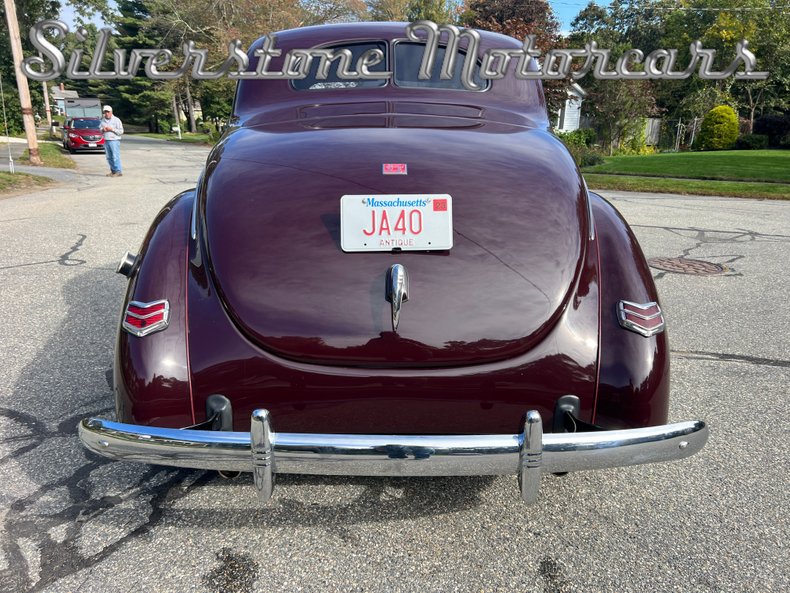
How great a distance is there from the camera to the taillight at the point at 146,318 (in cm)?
193

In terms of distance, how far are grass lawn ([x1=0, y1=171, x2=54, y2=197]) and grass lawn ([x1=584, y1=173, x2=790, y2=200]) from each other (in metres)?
11.7

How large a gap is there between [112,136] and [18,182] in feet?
8.40

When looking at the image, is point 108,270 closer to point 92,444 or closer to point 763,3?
point 92,444

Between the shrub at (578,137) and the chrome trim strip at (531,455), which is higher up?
the shrub at (578,137)

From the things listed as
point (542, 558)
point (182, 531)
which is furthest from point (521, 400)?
point (182, 531)

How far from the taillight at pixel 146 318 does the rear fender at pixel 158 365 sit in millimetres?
16

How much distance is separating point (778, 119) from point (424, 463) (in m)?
36.0

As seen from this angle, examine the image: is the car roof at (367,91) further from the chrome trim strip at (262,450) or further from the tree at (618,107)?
the tree at (618,107)

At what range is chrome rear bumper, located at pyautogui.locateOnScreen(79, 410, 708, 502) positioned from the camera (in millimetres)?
1672

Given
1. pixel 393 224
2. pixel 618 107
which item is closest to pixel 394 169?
pixel 393 224

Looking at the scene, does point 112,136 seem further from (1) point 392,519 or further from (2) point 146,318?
(1) point 392,519

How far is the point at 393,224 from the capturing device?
76.2 inches

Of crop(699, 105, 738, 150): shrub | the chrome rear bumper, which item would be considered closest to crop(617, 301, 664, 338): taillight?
the chrome rear bumper

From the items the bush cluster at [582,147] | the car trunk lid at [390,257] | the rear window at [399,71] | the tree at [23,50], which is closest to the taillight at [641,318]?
the car trunk lid at [390,257]
